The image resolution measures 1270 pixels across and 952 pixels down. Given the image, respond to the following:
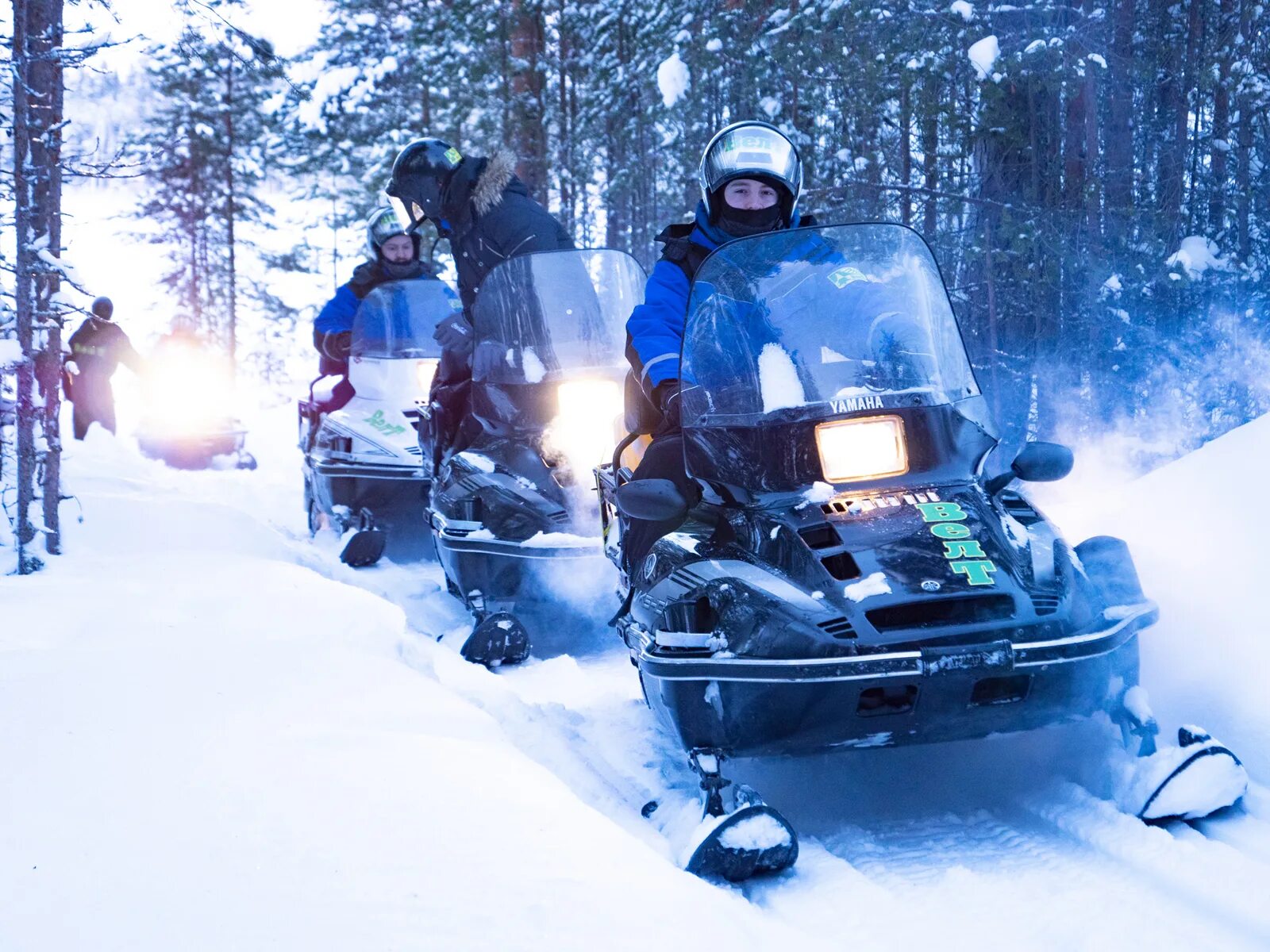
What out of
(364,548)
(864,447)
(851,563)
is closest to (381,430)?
(364,548)

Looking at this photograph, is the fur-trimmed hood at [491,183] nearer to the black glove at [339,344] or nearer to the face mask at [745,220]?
the black glove at [339,344]

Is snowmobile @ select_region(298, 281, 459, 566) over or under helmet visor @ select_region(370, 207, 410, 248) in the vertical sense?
under

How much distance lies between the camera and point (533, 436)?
6.64 m

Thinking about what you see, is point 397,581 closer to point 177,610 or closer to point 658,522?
point 177,610

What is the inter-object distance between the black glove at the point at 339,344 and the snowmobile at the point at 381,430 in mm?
188

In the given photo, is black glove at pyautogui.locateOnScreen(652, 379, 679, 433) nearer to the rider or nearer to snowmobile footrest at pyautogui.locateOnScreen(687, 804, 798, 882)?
the rider

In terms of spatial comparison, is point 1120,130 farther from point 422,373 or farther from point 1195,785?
point 1195,785

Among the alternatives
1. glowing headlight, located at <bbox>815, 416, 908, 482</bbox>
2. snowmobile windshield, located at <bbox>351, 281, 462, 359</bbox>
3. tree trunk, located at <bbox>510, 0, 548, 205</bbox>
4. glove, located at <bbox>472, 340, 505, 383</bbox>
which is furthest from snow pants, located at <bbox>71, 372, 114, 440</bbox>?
glowing headlight, located at <bbox>815, 416, 908, 482</bbox>

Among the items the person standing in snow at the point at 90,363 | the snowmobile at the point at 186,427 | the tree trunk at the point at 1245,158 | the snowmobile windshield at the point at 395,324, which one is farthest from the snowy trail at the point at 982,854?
the person standing in snow at the point at 90,363

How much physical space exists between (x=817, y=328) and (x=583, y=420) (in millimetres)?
2623

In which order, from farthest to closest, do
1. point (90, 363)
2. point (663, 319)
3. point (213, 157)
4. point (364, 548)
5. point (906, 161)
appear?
point (213, 157) → point (90, 363) → point (906, 161) → point (364, 548) → point (663, 319)

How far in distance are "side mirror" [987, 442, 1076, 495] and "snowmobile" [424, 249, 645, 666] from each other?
2.45 m

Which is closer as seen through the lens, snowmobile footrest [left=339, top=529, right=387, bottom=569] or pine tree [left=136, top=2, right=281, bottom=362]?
snowmobile footrest [left=339, top=529, right=387, bottom=569]

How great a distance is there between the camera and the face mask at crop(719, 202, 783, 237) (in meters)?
4.73
